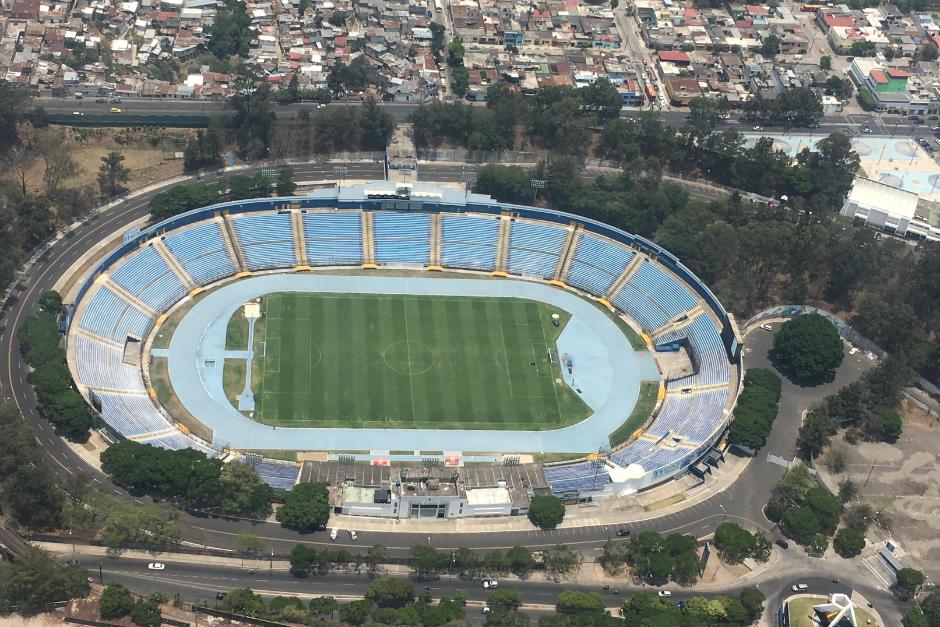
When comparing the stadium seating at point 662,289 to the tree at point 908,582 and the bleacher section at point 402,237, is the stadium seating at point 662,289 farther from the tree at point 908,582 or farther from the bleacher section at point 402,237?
the tree at point 908,582

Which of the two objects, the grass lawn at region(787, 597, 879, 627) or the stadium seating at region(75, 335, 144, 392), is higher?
the stadium seating at region(75, 335, 144, 392)

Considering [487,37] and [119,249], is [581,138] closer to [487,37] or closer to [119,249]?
[487,37]

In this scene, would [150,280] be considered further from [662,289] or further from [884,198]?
[884,198]

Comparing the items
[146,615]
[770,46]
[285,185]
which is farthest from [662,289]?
[770,46]

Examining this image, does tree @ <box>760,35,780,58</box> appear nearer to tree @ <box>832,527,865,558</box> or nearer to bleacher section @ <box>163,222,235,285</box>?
bleacher section @ <box>163,222,235,285</box>

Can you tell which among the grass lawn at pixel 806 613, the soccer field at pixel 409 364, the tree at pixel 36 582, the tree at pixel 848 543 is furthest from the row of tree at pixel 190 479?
the tree at pixel 848 543

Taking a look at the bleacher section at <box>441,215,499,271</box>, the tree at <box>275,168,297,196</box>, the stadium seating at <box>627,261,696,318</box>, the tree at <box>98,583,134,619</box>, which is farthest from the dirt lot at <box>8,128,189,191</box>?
the tree at <box>98,583,134,619</box>
